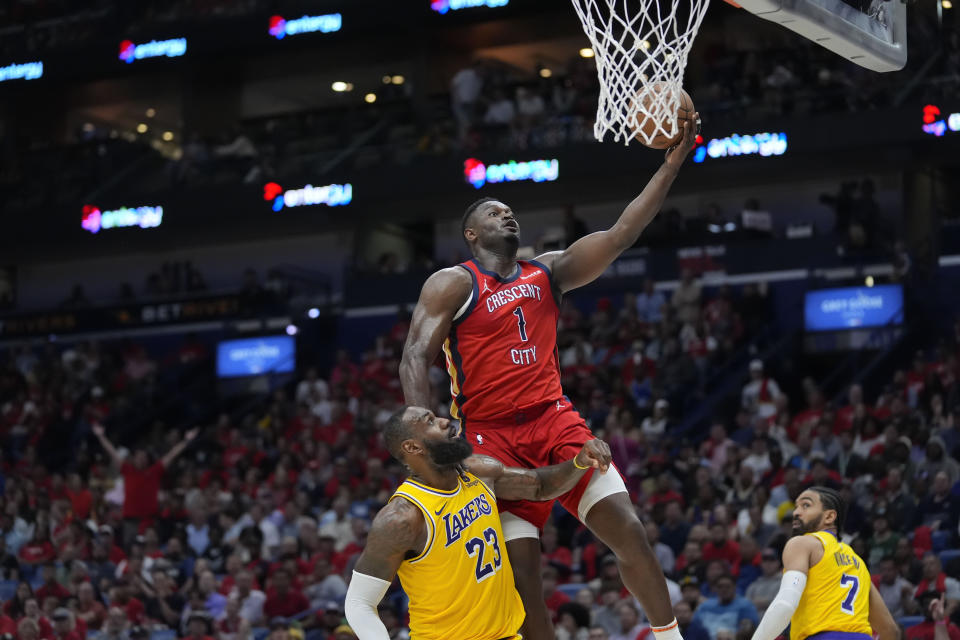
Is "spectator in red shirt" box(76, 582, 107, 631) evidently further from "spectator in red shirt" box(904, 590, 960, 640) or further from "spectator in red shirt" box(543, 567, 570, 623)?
"spectator in red shirt" box(904, 590, 960, 640)

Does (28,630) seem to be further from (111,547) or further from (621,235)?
(621,235)

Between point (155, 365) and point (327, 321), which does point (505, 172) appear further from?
point (155, 365)

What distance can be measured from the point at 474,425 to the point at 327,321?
53.8 ft

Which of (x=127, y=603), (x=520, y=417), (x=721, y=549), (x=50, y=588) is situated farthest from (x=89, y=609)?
(x=520, y=417)

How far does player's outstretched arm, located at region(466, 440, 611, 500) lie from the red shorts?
151mm

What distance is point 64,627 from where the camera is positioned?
13.0 metres

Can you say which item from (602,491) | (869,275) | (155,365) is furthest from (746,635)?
(155,365)

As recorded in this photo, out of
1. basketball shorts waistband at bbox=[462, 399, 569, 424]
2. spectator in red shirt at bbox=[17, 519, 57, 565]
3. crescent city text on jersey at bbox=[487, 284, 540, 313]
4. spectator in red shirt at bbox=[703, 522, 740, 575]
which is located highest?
crescent city text on jersey at bbox=[487, 284, 540, 313]

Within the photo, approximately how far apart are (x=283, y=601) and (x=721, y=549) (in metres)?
3.99

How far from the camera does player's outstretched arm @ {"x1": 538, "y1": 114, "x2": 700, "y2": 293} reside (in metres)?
6.35

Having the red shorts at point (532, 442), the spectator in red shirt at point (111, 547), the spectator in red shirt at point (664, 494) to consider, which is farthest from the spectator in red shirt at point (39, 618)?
the red shorts at point (532, 442)

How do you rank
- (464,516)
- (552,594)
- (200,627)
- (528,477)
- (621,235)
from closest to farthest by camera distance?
(464,516), (528,477), (621,235), (552,594), (200,627)

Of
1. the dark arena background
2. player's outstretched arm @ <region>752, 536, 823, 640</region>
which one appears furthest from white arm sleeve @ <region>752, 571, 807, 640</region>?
the dark arena background

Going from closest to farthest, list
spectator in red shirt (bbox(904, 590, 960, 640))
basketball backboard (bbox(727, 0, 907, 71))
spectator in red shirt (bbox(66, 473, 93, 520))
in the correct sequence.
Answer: basketball backboard (bbox(727, 0, 907, 71))
spectator in red shirt (bbox(904, 590, 960, 640))
spectator in red shirt (bbox(66, 473, 93, 520))
